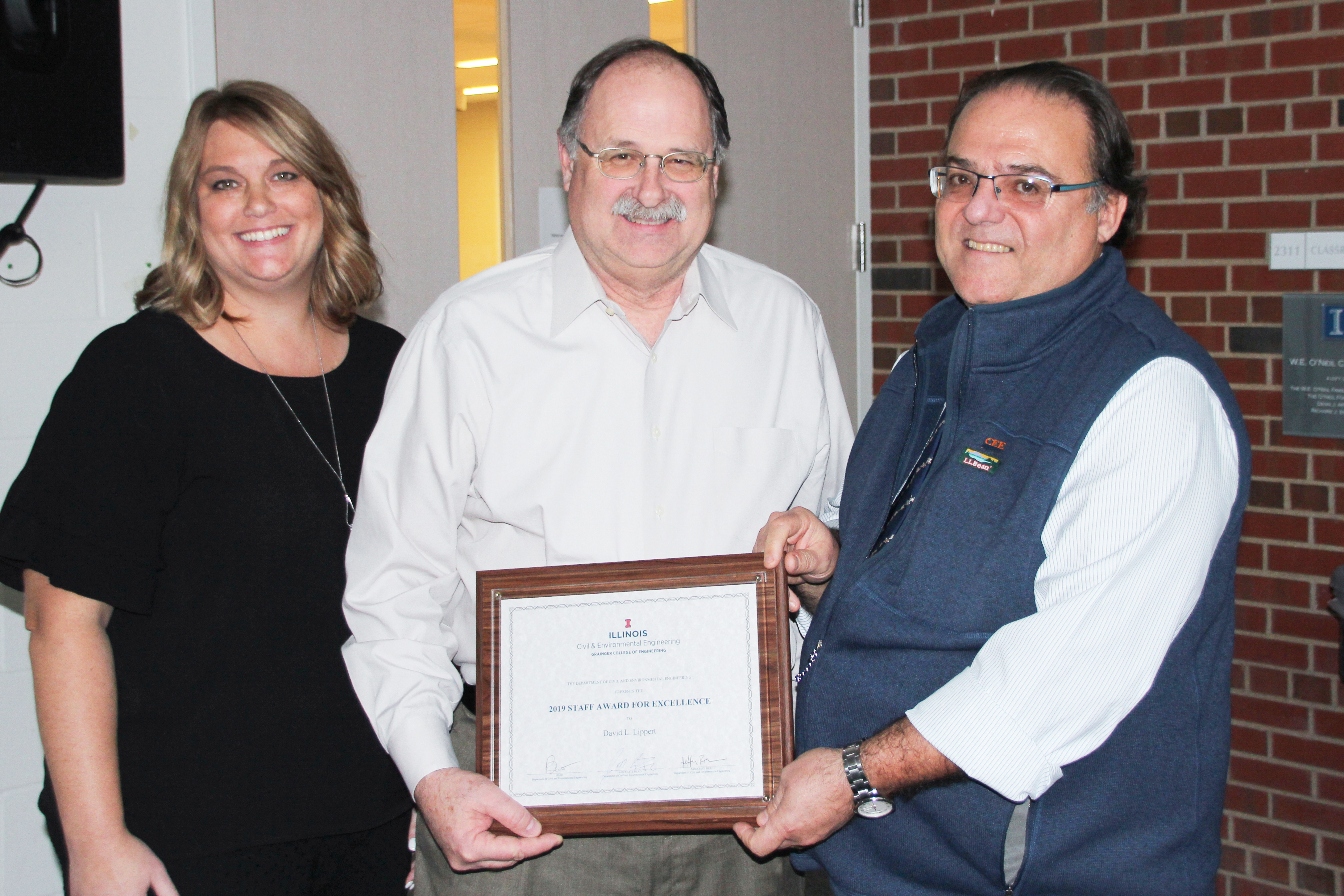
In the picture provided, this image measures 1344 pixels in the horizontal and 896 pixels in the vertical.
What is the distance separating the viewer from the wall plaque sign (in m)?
3.52

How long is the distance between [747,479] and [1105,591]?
2.33ft

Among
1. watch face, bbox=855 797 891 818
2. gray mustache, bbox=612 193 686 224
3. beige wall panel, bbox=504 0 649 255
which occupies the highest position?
beige wall panel, bbox=504 0 649 255

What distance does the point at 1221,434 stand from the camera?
61.8 inches

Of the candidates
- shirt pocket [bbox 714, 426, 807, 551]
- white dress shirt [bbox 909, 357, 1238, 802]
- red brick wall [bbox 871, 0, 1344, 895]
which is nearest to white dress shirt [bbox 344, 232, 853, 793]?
shirt pocket [bbox 714, 426, 807, 551]

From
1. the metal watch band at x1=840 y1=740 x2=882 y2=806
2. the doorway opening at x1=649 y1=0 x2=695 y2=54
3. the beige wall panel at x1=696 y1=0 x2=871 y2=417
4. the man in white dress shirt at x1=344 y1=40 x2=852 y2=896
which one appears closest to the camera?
the metal watch band at x1=840 y1=740 x2=882 y2=806

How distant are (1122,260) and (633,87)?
86cm

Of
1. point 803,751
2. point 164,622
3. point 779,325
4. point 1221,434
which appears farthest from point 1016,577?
point 164,622

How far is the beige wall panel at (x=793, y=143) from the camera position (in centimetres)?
387

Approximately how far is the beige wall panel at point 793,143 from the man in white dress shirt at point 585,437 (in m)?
1.81

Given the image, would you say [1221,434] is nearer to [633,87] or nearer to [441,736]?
[633,87]

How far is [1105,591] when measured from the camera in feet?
4.92

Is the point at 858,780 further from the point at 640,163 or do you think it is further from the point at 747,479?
the point at 640,163
